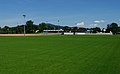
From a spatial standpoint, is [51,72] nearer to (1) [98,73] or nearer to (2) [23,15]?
(1) [98,73]

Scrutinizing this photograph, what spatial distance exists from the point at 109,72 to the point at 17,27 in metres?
189

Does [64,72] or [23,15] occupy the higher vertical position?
[23,15]

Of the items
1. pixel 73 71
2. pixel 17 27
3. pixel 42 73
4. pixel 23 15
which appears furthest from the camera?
pixel 17 27

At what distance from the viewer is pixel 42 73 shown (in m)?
11.4

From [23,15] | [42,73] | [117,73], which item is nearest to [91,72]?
[117,73]

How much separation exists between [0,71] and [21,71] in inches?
35.5

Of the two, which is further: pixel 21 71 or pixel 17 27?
pixel 17 27

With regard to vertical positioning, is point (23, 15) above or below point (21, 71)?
above

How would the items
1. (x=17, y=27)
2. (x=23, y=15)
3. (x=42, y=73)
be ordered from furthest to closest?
1. (x=17, y=27)
2. (x=23, y=15)
3. (x=42, y=73)

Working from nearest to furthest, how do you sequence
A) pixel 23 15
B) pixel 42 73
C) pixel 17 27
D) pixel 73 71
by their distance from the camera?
pixel 42 73
pixel 73 71
pixel 23 15
pixel 17 27

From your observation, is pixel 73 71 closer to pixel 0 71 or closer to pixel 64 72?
pixel 64 72

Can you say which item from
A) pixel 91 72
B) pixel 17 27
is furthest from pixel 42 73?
pixel 17 27

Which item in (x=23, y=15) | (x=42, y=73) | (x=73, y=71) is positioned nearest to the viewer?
(x=42, y=73)

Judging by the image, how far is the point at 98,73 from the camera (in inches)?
451
